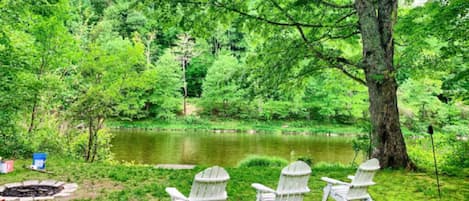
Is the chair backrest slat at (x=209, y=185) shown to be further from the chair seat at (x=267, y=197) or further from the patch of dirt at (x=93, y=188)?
the patch of dirt at (x=93, y=188)

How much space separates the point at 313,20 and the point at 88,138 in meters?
5.89

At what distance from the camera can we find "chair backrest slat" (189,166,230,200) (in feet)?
9.53

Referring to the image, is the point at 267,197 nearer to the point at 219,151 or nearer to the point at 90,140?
the point at 90,140

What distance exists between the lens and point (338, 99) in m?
23.6

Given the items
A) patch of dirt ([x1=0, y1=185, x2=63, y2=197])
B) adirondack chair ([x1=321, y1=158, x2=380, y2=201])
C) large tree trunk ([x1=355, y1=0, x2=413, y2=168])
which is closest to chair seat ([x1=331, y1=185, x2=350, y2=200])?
adirondack chair ([x1=321, y1=158, x2=380, y2=201])

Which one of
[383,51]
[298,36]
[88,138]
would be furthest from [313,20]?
[88,138]

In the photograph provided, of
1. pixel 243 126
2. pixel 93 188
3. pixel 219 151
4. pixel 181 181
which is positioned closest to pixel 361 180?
pixel 181 181

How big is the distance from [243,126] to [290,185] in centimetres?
2053

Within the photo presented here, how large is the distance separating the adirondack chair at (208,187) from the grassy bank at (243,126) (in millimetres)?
19716

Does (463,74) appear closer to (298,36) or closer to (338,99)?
(298,36)

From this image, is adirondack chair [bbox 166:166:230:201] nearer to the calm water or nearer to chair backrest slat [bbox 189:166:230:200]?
chair backrest slat [bbox 189:166:230:200]

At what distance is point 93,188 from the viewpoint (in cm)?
454

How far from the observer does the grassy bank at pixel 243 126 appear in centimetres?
2280

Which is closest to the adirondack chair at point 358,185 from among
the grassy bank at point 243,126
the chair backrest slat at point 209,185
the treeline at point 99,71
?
the chair backrest slat at point 209,185
